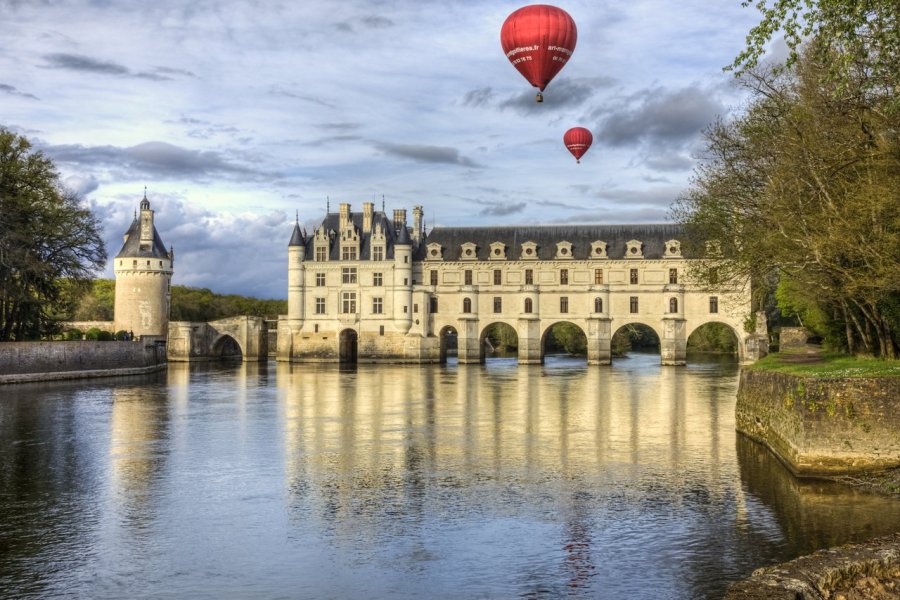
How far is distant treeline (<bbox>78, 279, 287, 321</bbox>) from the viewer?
83250mm

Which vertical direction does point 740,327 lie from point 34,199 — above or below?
below

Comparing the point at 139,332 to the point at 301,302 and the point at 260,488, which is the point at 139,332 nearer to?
the point at 301,302

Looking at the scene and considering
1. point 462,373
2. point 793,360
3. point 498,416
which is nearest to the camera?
point 793,360

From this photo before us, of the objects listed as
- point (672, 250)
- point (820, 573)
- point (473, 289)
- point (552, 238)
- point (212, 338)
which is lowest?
point (820, 573)

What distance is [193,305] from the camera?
88250 millimetres

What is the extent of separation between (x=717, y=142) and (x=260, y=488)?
18900 mm

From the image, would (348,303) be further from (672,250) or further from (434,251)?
(672,250)

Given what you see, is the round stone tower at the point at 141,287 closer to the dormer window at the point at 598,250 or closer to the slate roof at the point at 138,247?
the slate roof at the point at 138,247

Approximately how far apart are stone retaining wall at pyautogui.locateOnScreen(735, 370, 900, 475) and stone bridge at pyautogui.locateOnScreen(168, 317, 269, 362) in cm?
6031

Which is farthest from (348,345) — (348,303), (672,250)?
(672,250)

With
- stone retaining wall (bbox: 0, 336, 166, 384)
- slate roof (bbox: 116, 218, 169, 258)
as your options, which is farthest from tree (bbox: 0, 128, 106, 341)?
slate roof (bbox: 116, 218, 169, 258)

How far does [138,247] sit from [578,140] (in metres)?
45.5

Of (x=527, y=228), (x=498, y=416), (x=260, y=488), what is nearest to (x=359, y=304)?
(x=527, y=228)

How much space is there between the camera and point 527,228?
2726 inches
